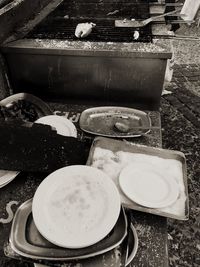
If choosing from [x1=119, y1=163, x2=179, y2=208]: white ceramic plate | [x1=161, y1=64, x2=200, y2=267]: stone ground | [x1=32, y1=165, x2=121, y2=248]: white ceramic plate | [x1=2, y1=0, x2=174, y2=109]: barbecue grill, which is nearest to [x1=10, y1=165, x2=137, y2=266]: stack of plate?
[x1=32, y1=165, x2=121, y2=248]: white ceramic plate

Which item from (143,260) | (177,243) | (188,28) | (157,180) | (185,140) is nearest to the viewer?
(143,260)

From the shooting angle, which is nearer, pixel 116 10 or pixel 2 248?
pixel 2 248

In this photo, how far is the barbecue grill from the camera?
2283mm

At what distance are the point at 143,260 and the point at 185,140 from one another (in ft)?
5.84

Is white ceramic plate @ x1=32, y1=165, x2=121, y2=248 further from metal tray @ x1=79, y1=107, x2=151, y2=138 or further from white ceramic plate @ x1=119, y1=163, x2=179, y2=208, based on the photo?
metal tray @ x1=79, y1=107, x2=151, y2=138

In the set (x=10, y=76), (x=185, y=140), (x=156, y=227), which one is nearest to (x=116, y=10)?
(x=10, y=76)

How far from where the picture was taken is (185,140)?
2.90m

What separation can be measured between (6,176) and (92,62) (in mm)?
1238

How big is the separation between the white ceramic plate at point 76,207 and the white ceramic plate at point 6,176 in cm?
32

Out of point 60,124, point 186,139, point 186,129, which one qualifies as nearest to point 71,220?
point 60,124

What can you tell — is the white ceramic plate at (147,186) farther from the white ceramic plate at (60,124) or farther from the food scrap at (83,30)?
the food scrap at (83,30)

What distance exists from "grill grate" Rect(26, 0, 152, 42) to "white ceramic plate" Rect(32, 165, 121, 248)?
1415mm

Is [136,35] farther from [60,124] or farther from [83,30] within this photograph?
[60,124]

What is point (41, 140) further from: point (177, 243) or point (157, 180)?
point (177, 243)
